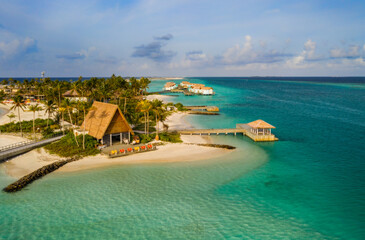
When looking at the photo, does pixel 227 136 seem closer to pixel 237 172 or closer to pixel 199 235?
pixel 237 172

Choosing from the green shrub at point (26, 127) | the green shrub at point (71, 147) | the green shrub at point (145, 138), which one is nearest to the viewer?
the green shrub at point (71, 147)

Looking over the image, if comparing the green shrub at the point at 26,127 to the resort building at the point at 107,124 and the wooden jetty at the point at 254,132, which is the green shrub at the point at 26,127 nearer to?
the resort building at the point at 107,124

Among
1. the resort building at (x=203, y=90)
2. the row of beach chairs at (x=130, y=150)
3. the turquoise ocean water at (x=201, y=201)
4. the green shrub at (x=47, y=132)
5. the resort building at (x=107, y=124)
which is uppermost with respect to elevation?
the resort building at (x=203, y=90)

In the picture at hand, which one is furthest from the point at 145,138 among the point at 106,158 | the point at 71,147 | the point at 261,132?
the point at 261,132

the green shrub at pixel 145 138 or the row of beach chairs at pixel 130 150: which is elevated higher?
the green shrub at pixel 145 138

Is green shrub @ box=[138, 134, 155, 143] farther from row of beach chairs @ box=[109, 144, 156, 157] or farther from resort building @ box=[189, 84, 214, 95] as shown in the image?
resort building @ box=[189, 84, 214, 95]

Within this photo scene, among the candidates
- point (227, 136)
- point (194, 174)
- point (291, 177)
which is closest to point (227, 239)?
point (194, 174)

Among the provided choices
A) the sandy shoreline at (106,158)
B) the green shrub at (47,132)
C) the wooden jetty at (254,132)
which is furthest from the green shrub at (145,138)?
the green shrub at (47,132)
